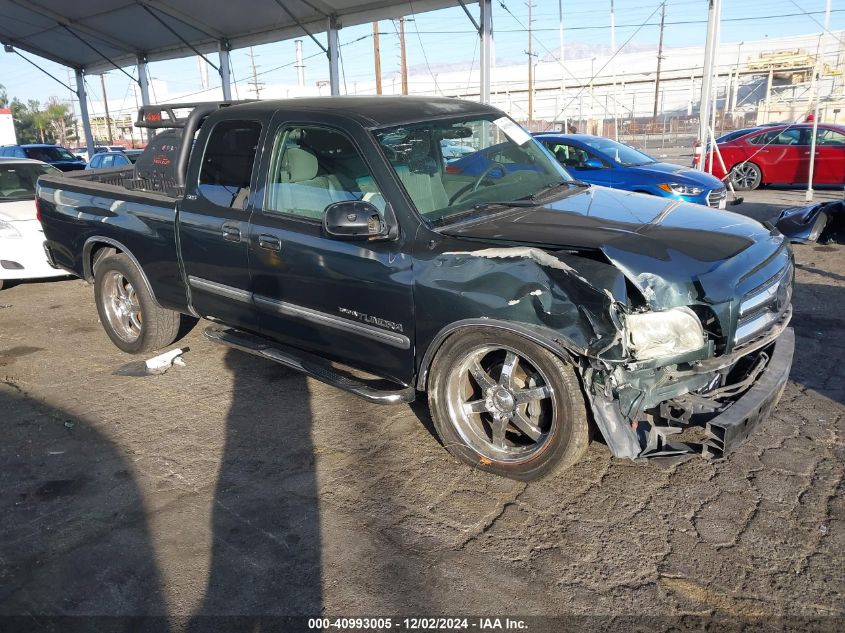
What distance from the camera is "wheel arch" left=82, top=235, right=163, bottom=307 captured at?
5.45 m

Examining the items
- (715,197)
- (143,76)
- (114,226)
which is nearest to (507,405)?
(114,226)

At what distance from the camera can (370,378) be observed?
4938mm

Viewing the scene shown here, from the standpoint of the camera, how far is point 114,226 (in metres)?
5.50

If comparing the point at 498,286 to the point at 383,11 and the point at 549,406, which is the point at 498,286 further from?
the point at 383,11

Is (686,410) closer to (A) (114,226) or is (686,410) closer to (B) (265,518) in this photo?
(B) (265,518)

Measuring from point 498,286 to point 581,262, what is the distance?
0.42 m

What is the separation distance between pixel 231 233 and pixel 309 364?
1.03 m

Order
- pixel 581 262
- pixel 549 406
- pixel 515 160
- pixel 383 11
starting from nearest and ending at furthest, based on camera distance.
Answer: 1. pixel 581 262
2. pixel 549 406
3. pixel 515 160
4. pixel 383 11

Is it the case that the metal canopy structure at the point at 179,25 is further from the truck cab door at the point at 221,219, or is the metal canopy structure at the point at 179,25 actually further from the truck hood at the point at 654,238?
the truck hood at the point at 654,238

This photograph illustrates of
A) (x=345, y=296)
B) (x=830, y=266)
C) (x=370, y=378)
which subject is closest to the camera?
(x=345, y=296)

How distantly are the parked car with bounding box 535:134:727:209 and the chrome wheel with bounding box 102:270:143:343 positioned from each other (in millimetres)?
5864

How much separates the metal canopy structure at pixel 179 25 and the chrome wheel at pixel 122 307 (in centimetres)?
821

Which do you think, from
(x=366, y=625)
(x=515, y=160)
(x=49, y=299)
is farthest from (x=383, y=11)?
(x=366, y=625)

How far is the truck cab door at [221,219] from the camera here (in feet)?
14.9
